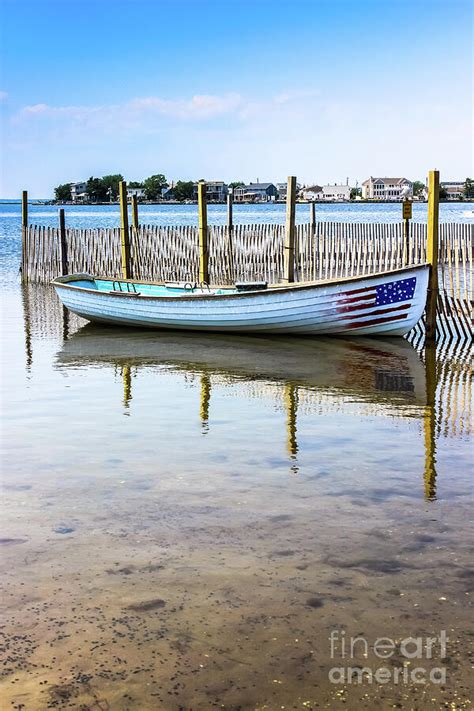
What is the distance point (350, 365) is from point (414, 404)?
308 cm

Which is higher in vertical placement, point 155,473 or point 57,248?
point 57,248

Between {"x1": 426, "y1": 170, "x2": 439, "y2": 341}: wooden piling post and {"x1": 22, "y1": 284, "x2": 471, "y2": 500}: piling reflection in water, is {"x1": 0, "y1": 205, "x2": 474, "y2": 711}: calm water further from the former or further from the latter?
{"x1": 426, "y1": 170, "x2": 439, "y2": 341}: wooden piling post

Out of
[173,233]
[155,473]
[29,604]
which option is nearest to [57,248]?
[173,233]

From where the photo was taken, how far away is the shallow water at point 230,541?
459cm

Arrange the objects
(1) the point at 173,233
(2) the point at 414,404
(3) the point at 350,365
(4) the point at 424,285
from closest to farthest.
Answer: (2) the point at 414,404 → (3) the point at 350,365 → (4) the point at 424,285 → (1) the point at 173,233

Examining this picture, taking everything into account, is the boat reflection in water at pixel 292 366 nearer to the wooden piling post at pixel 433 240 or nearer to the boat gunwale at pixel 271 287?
the boat gunwale at pixel 271 287

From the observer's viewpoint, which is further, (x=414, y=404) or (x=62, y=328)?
(x=62, y=328)

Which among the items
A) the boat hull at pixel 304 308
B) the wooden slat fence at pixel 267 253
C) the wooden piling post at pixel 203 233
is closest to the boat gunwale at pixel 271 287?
the boat hull at pixel 304 308

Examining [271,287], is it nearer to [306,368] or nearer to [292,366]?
[292,366]

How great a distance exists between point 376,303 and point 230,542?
34.9 ft

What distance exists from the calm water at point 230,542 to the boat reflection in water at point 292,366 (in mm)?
81

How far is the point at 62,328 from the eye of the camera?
19.5m

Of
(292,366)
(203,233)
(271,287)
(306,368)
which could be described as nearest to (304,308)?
(271,287)

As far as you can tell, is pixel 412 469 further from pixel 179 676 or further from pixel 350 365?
pixel 350 365
